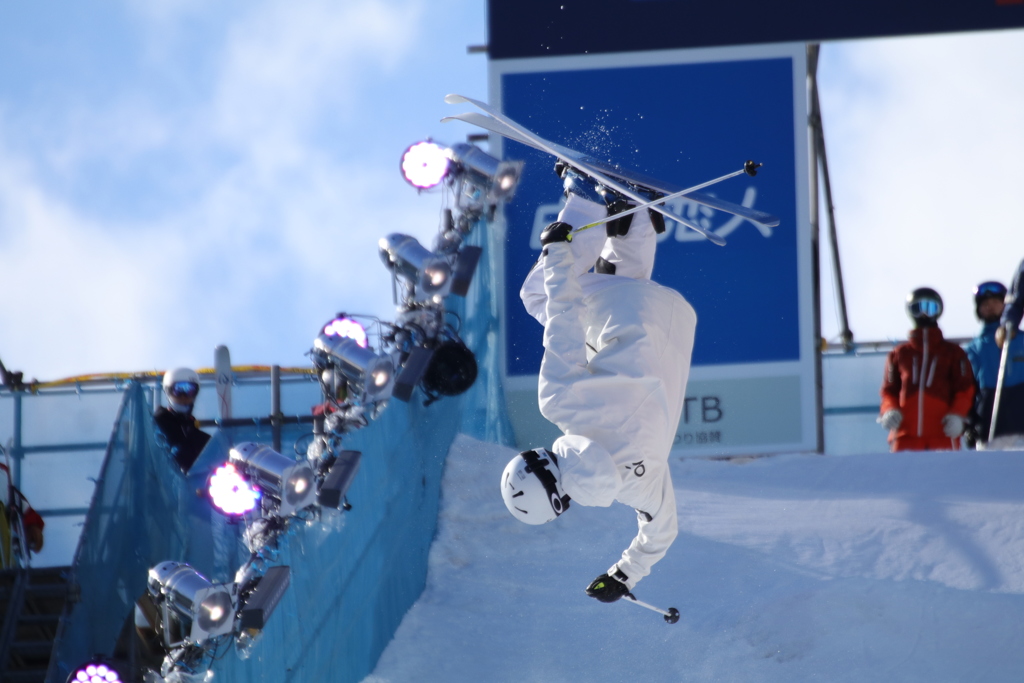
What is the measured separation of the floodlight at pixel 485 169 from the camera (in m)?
7.11

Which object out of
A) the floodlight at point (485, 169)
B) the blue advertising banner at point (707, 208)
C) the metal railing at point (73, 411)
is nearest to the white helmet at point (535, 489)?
the metal railing at point (73, 411)

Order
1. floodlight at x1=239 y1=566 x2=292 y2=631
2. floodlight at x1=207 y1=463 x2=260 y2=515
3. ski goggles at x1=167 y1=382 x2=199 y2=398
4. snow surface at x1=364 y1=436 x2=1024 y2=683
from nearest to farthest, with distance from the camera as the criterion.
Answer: floodlight at x1=239 y1=566 x2=292 y2=631 < snow surface at x1=364 y1=436 x2=1024 y2=683 < floodlight at x1=207 y1=463 x2=260 y2=515 < ski goggles at x1=167 y1=382 x2=199 y2=398

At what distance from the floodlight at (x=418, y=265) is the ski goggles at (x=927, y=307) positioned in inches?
104

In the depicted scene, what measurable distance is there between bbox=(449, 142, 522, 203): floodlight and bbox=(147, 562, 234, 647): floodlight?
3063 millimetres

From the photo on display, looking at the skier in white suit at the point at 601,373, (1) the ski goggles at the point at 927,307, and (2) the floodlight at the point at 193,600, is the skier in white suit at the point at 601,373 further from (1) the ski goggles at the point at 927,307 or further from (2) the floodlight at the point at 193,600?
(1) the ski goggles at the point at 927,307

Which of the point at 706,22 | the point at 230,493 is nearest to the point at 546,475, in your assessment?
the point at 230,493

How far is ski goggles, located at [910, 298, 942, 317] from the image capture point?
7.00 m

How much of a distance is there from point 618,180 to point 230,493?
7.58 feet

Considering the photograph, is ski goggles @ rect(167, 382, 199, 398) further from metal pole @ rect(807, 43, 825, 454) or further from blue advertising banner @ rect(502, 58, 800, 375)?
metal pole @ rect(807, 43, 825, 454)

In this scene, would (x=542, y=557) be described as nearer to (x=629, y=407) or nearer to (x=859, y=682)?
(x=859, y=682)

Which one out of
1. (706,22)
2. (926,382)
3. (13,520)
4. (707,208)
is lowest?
(13,520)

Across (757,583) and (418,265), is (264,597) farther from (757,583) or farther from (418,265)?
(757,583)

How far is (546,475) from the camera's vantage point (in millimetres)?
4188

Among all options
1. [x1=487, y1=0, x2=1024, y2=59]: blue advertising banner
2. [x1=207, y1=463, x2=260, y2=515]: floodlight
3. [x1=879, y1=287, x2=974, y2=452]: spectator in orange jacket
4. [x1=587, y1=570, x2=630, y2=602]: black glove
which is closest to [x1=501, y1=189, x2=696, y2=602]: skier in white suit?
[x1=587, y1=570, x2=630, y2=602]: black glove
